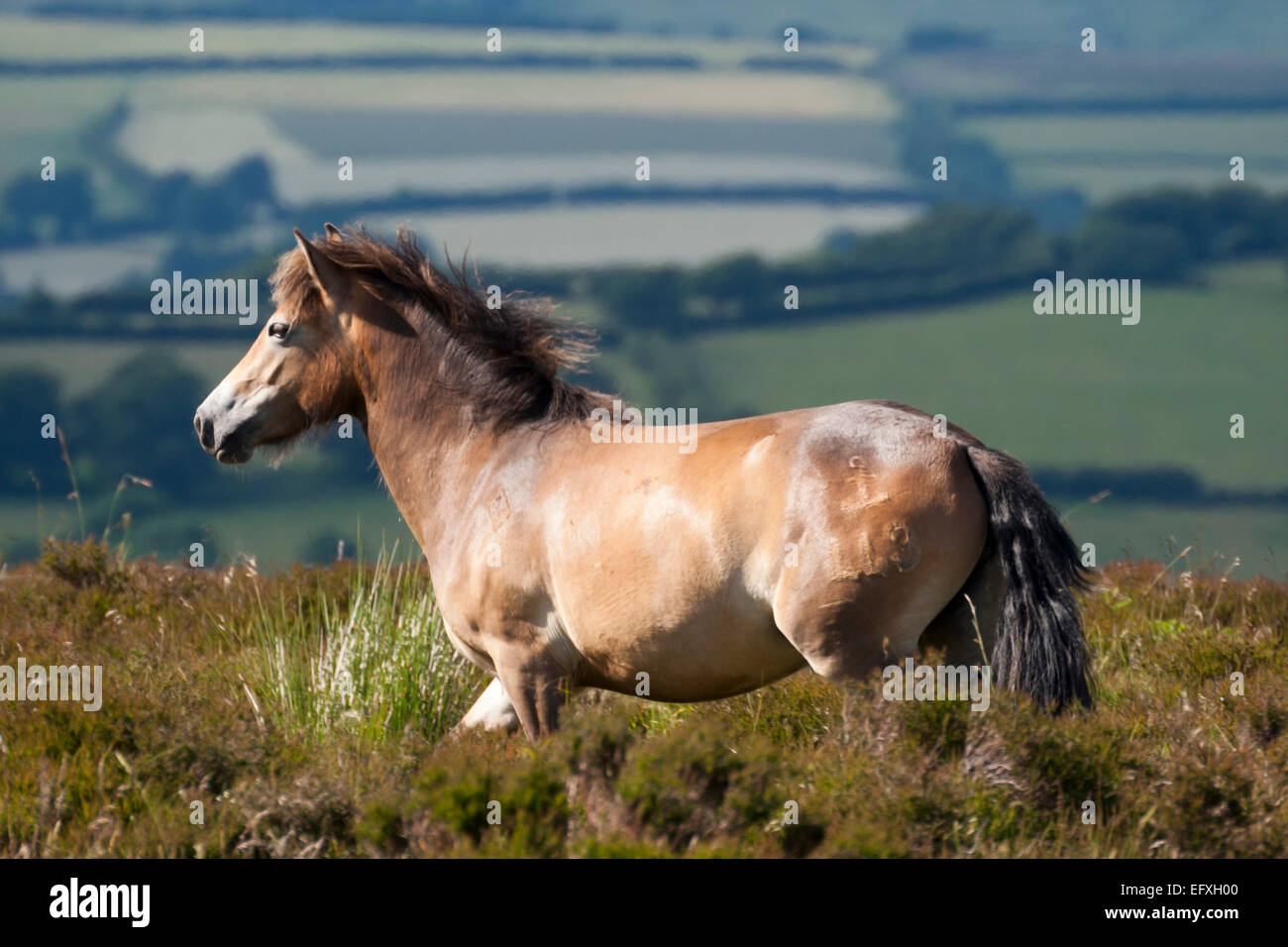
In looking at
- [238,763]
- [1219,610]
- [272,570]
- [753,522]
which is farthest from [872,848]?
[272,570]

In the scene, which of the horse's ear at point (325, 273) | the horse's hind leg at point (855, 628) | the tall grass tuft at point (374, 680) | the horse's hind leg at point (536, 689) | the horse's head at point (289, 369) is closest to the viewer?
the horse's hind leg at point (855, 628)

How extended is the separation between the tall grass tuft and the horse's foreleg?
368mm

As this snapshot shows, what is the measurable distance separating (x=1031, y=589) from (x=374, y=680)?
329 cm

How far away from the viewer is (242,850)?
4.85 metres

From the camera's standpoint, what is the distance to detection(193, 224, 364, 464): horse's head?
6.22 metres

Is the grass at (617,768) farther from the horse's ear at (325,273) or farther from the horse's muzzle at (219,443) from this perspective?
the horse's ear at (325,273)

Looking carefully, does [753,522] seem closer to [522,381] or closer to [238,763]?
[522,381]

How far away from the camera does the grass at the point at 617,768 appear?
4.43 meters

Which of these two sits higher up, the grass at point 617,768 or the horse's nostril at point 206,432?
the horse's nostril at point 206,432

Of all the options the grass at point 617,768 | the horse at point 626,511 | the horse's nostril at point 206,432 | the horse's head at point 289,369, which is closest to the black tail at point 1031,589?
the horse at point 626,511

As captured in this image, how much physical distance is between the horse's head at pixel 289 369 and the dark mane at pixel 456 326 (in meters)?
0.02

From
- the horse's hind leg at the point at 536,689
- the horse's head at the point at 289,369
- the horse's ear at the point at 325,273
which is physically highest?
the horse's ear at the point at 325,273

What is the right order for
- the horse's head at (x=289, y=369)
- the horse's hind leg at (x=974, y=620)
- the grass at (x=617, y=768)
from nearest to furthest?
the grass at (x=617, y=768)
the horse's hind leg at (x=974, y=620)
the horse's head at (x=289, y=369)
